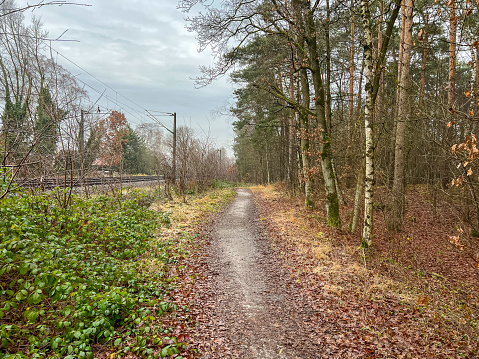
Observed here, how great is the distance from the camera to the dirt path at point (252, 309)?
3.70 meters

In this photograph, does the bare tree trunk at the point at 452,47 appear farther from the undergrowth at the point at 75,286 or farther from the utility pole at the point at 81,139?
the utility pole at the point at 81,139

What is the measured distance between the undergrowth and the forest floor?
23.0 inches

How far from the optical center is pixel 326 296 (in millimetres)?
5055

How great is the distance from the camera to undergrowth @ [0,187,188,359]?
10.5 feet

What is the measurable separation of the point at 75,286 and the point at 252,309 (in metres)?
2.77

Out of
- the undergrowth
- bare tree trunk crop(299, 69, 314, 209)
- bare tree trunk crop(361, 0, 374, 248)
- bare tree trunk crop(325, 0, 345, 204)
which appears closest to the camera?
the undergrowth

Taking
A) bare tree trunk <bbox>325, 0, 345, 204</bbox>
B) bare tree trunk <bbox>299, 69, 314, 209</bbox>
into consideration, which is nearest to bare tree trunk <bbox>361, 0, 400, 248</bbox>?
bare tree trunk <bbox>325, 0, 345, 204</bbox>

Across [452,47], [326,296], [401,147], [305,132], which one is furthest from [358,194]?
[452,47]

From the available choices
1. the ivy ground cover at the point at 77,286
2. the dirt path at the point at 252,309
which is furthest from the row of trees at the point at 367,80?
the ivy ground cover at the point at 77,286

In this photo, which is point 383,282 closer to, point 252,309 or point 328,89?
point 252,309

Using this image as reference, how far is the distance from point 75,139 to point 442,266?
10.8m

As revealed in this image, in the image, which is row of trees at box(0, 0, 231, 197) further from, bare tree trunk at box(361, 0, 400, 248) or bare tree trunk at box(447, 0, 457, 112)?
bare tree trunk at box(361, 0, 400, 248)

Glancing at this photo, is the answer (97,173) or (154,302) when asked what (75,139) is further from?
(154,302)

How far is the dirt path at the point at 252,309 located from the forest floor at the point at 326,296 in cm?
2
